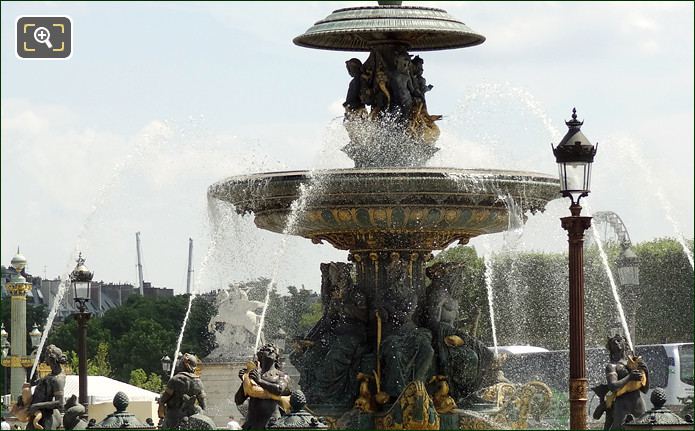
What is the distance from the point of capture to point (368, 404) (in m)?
19.0

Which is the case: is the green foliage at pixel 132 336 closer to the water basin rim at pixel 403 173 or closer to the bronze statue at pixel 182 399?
the water basin rim at pixel 403 173

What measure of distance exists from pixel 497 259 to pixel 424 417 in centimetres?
1847

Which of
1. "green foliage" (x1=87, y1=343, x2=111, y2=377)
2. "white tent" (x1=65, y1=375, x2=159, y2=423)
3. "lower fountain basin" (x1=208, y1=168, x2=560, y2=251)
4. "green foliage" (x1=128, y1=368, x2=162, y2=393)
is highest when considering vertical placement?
"lower fountain basin" (x1=208, y1=168, x2=560, y2=251)

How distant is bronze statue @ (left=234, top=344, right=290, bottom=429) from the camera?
57.0ft

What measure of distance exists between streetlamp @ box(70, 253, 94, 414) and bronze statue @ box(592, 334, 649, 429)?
8.08 meters

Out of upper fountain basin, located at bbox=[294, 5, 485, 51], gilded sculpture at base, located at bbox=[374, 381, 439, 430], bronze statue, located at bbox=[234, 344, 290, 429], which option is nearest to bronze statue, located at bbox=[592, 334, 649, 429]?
gilded sculpture at base, located at bbox=[374, 381, 439, 430]

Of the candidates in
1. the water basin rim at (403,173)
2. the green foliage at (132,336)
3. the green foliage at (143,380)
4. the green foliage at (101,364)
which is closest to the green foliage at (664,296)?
the green foliage at (132,336)

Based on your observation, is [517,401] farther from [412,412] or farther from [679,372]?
[679,372]

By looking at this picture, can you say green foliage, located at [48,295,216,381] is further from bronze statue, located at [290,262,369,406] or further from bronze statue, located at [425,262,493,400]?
bronze statue, located at [425,262,493,400]

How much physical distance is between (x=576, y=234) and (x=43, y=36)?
9.15 metres

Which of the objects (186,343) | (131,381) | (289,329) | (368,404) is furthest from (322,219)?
(131,381)

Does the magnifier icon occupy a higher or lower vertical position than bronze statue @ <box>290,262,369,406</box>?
higher

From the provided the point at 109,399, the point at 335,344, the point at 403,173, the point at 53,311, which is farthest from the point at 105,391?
the point at 403,173

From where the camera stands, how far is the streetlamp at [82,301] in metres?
24.2
